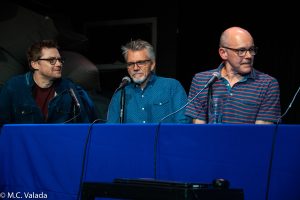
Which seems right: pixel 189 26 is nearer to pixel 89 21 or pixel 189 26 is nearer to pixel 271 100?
pixel 89 21

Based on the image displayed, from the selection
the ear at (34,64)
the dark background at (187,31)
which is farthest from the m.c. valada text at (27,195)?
the dark background at (187,31)

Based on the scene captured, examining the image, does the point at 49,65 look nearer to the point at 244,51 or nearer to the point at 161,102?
the point at 161,102

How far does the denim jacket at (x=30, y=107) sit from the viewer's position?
4.03m

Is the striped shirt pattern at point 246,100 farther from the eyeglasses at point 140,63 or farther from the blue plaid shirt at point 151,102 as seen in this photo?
the eyeglasses at point 140,63

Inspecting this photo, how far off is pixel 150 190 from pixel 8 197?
4.07 feet

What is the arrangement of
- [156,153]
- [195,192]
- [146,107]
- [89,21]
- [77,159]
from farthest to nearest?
[89,21] → [146,107] → [77,159] → [156,153] → [195,192]

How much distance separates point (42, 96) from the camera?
4.20 metres

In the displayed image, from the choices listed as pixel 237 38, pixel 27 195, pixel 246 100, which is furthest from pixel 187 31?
pixel 27 195

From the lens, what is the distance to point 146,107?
12.5ft

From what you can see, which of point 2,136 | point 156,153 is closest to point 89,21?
point 2,136

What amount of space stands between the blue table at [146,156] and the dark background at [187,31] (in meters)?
2.51

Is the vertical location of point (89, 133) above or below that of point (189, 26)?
below

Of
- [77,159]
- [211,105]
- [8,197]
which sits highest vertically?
[211,105]

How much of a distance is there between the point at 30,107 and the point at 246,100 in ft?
5.49
